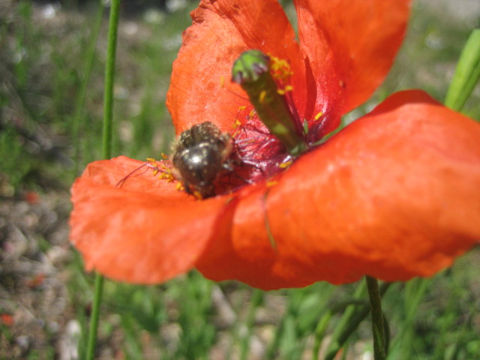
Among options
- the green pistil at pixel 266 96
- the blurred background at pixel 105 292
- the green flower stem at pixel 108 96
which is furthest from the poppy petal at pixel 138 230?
the blurred background at pixel 105 292

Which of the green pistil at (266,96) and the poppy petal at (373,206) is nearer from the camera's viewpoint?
the poppy petal at (373,206)

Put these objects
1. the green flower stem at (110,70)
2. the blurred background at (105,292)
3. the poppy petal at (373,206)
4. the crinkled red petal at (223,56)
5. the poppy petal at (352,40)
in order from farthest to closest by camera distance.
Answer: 1. the blurred background at (105,292)
2. the crinkled red petal at (223,56)
3. the green flower stem at (110,70)
4. the poppy petal at (352,40)
5. the poppy petal at (373,206)

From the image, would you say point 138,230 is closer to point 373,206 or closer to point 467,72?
point 373,206

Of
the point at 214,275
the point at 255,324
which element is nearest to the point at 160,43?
the point at 255,324

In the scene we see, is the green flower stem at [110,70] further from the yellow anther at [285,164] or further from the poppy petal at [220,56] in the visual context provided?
the yellow anther at [285,164]

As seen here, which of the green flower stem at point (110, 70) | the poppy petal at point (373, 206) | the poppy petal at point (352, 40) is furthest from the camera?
the green flower stem at point (110, 70)
